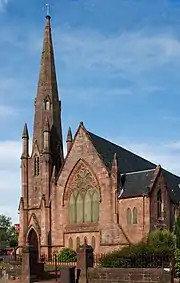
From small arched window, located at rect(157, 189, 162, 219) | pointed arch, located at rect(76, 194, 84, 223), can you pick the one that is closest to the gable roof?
small arched window, located at rect(157, 189, 162, 219)

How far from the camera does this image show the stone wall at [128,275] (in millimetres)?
22547

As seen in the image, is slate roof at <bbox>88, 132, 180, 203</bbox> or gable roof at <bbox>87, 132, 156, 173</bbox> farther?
gable roof at <bbox>87, 132, 156, 173</bbox>

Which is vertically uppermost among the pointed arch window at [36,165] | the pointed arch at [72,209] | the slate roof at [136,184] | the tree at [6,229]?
the pointed arch window at [36,165]

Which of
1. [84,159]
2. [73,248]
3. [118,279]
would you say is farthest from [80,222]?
[118,279]

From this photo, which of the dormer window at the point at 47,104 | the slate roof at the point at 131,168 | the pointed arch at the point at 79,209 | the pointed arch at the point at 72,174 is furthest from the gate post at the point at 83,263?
the dormer window at the point at 47,104

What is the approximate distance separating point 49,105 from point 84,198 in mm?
14909

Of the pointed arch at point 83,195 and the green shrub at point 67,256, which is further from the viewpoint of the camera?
the pointed arch at point 83,195

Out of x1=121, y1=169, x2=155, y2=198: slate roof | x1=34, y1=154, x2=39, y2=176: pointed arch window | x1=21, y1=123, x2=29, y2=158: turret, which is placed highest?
x1=21, y1=123, x2=29, y2=158: turret

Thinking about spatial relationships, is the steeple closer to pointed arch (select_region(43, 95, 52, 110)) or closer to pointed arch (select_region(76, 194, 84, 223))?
pointed arch (select_region(43, 95, 52, 110))

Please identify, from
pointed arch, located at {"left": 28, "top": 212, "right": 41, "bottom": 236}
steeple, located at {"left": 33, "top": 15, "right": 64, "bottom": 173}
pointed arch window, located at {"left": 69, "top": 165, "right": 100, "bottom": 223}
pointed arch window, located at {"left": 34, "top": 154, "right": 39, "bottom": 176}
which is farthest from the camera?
steeple, located at {"left": 33, "top": 15, "right": 64, "bottom": 173}

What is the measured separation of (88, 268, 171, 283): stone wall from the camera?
22547mm

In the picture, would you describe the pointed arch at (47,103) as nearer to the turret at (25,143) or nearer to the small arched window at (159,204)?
the turret at (25,143)

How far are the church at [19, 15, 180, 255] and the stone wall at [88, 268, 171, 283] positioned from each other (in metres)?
19.9

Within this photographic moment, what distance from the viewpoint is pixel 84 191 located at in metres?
49.8
